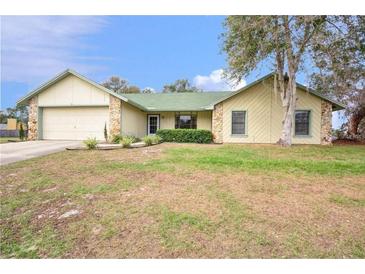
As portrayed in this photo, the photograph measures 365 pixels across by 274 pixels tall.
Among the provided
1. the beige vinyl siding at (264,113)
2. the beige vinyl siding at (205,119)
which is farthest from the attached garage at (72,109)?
the beige vinyl siding at (264,113)

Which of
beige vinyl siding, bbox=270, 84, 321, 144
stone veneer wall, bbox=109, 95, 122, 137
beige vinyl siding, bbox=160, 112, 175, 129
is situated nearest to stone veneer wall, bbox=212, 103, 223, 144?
beige vinyl siding, bbox=270, 84, 321, 144

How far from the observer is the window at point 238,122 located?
49.8ft

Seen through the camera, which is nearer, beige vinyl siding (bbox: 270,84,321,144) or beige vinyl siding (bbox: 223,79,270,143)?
beige vinyl siding (bbox: 270,84,321,144)

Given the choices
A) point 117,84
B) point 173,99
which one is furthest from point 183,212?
point 117,84

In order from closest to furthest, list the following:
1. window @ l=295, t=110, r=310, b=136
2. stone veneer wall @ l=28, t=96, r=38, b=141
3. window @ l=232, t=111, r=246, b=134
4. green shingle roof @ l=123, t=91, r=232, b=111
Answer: window @ l=295, t=110, r=310, b=136, window @ l=232, t=111, r=246, b=134, stone veneer wall @ l=28, t=96, r=38, b=141, green shingle roof @ l=123, t=91, r=232, b=111

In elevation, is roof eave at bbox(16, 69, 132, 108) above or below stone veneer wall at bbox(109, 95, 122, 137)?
above

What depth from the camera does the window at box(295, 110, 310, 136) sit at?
14.5 m

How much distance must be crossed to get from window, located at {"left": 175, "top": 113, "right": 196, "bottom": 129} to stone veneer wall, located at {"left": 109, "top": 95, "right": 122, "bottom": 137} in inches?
202

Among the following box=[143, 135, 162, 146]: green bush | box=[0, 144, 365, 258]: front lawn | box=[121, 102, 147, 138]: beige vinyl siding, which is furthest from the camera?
box=[121, 102, 147, 138]: beige vinyl siding

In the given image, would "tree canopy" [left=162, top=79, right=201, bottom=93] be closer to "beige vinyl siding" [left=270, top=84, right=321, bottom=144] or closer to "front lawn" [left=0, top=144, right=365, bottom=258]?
"beige vinyl siding" [left=270, top=84, right=321, bottom=144]

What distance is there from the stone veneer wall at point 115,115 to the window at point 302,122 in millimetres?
10991

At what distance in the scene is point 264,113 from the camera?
14.8 m
